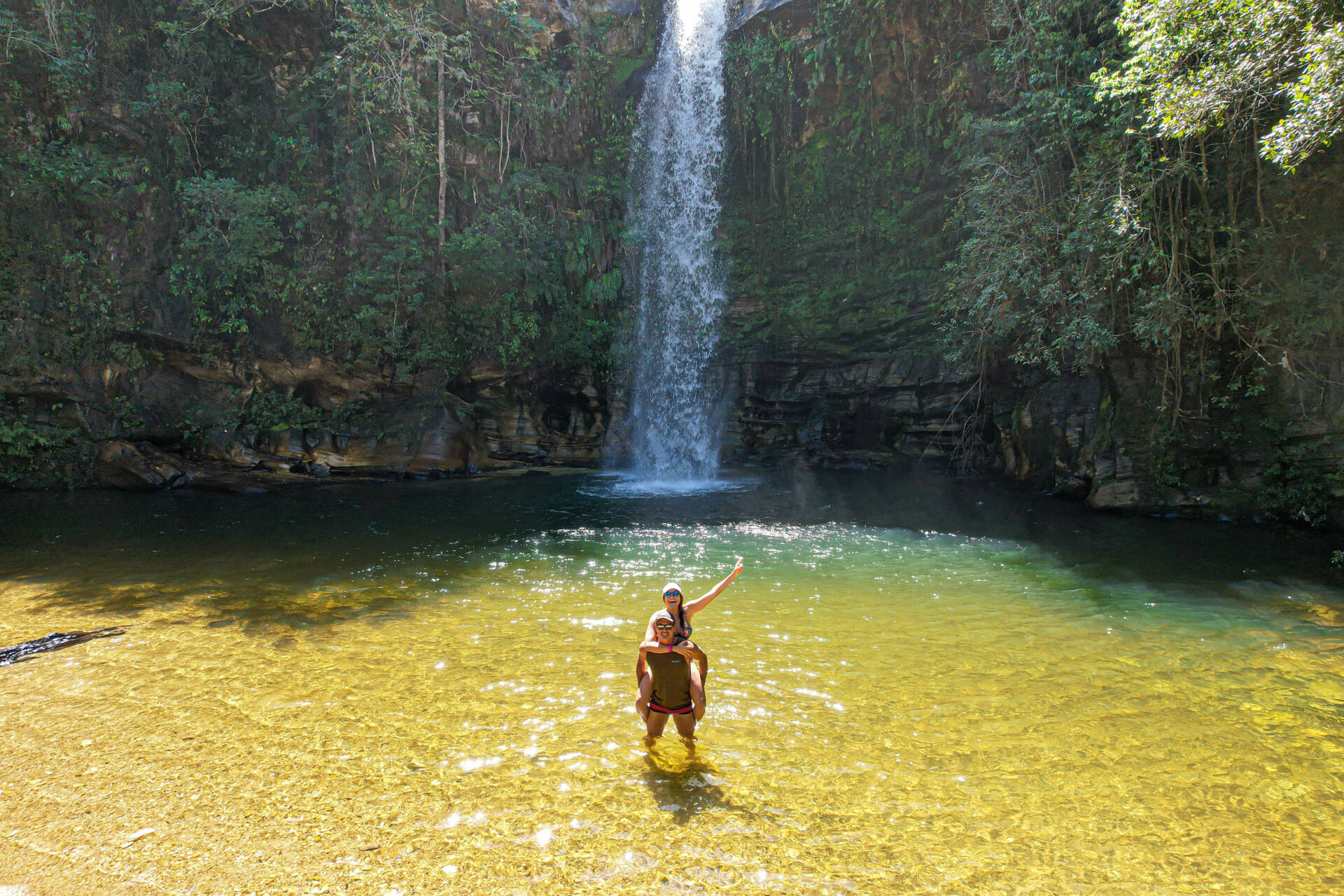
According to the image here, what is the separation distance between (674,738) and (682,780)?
0.45 m

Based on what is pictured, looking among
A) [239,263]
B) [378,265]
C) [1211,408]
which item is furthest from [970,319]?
[239,263]

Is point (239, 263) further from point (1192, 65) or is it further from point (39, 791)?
point (1192, 65)

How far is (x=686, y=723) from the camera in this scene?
4.02 m

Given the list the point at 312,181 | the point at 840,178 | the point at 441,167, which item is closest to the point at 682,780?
the point at 441,167

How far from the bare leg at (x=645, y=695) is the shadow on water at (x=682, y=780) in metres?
0.20

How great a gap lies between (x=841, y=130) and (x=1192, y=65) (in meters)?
9.95

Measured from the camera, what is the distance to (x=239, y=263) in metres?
15.7

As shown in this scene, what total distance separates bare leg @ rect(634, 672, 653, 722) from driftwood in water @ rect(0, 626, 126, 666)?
501cm

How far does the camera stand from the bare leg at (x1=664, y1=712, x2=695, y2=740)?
4.02 metres

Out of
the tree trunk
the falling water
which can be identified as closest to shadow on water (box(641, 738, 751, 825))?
the falling water

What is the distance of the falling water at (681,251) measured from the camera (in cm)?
1908

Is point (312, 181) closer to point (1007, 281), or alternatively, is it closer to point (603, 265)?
point (603, 265)

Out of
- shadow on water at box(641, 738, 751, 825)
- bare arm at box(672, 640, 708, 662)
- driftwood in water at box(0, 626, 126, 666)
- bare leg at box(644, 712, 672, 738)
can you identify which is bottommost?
shadow on water at box(641, 738, 751, 825)

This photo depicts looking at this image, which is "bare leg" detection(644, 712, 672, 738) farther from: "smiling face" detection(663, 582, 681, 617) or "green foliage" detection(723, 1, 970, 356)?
"green foliage" detection(723, 1, 970, 356)
